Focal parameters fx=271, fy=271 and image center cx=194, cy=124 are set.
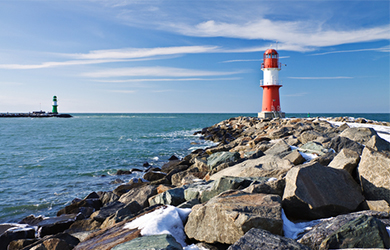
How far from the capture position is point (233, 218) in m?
3.19

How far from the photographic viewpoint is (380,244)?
2.67m

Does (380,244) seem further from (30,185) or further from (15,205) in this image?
(30,185)

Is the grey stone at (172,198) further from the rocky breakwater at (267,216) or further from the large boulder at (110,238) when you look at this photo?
the large boulder at (110,238)

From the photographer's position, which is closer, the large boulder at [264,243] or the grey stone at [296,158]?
the large boulder at [264,243]

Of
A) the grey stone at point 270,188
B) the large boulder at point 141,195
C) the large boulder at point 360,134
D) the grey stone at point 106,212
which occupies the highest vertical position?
the large boulder at point 360,134

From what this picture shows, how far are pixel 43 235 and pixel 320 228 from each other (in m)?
5.63

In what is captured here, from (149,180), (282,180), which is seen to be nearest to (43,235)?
(149,180)

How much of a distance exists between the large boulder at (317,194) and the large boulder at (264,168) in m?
1.27

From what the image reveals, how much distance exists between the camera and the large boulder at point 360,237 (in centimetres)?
270

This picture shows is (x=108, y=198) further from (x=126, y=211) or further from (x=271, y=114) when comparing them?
(x=271, y=114)

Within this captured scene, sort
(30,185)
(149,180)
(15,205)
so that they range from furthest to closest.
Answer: (30,185)
(149,180)
(15,205)

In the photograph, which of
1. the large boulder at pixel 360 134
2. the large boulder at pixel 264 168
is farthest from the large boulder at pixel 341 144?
the large boulder at pixel 264 168

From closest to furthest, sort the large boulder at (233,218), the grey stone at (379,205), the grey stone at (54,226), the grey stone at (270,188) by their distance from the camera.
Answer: the large boulder at (233,218)
the grey stone at (379,205)
the grey stone at (270,188)
the grey stone at (54,226)

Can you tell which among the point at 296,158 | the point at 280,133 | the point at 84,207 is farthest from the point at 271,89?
the point at 84,207
